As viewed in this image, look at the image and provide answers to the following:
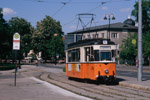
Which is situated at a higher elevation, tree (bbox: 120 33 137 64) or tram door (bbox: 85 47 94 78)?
tree (bbox: 120 33 137 64)

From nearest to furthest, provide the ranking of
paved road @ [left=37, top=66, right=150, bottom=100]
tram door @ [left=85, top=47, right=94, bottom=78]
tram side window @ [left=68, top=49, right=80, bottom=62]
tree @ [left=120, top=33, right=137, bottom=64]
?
paved road @ [left=37, top=66, right=150, bottom=100]
tram door @ [left=85, top=47, right=94, bottom=78]
tram side window @ [left=68, top=49, right=80, bottom=62]
tree @ [left=120, top=33, right=137, bottom=64]

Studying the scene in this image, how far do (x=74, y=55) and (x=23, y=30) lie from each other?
83.4m

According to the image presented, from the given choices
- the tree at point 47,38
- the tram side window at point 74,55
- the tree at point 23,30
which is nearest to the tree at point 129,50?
the tree at point 47,38

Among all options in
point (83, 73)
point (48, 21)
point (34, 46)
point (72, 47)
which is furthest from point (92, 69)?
point (48, 21)

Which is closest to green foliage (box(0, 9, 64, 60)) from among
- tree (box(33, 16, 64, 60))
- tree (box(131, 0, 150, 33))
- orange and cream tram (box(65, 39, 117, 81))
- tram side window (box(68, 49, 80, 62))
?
tree (box(33, 16, 64, 60))

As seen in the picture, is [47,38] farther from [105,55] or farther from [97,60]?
[97,60]

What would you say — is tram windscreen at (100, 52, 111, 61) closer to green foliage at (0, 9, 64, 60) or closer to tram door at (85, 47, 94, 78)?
tram door at (85, 47, 94, 78)

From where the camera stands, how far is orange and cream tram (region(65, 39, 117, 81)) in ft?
61.5

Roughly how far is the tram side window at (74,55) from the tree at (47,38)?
72208 millimetres

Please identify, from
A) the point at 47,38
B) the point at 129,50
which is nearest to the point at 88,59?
the point at 129,50

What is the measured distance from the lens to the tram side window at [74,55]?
21712 mm

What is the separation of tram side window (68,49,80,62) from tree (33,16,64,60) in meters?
72.2

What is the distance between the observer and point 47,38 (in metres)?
104

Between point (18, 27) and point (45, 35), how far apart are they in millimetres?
9594
